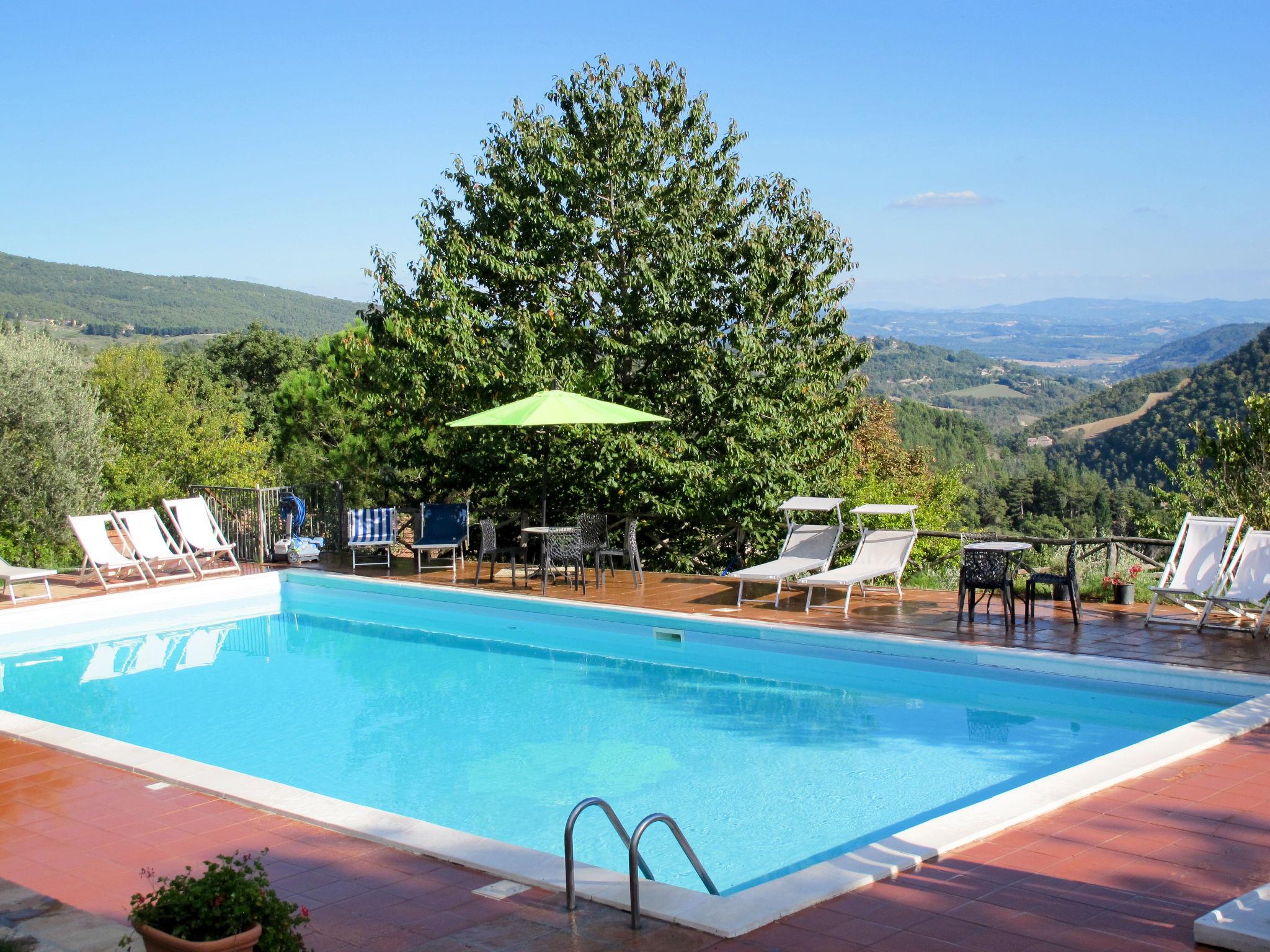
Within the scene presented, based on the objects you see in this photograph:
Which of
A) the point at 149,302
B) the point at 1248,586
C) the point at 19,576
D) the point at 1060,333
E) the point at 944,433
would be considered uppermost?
the point at 1060,333

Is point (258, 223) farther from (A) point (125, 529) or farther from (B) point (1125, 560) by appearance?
(B) point (1125, 560)

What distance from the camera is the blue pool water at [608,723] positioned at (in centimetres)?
603

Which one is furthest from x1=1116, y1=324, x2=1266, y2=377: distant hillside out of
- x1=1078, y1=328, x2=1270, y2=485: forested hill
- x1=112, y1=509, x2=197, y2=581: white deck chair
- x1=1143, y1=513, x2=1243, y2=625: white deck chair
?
x1=112, y1=509, x2=197, y2=581: white deck chair

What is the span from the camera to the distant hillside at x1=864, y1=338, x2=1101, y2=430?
326 feet

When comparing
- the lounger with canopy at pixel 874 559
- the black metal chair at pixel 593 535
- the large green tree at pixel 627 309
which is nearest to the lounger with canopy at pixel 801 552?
the lounger with canopy at pixel 874 559

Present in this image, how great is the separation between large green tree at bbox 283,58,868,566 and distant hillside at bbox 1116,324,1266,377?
7948 cm

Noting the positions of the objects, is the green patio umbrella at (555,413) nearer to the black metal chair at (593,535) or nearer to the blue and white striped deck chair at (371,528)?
the black metal chair at (593,535)

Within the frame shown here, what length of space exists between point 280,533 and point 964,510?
86.9 feet

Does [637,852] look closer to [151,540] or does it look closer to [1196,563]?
[1196,563]

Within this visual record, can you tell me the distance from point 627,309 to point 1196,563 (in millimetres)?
7354

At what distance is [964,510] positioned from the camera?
3597 centimetres

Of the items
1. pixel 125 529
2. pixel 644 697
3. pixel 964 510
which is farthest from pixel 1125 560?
pixel 964 510

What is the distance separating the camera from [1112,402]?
67.9 m

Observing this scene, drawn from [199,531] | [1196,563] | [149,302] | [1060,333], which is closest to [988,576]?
[1196,563]
